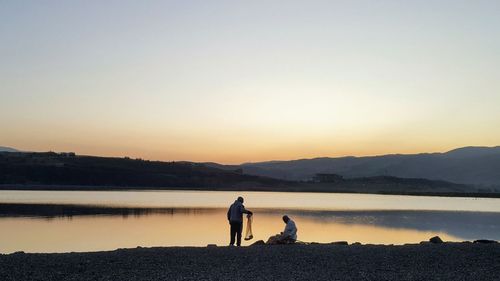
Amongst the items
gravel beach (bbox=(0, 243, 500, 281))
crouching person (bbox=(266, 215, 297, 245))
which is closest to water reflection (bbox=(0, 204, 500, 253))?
crouching person (bbox=(266, 215, 297, 245))

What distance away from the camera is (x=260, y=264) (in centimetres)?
1622

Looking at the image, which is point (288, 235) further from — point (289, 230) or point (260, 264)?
point (260, 264)

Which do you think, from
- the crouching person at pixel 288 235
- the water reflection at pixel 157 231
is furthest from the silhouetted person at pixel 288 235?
the water reflection at pixel 157 231

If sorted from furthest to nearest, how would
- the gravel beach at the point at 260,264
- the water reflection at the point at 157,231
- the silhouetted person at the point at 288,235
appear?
1. the water reflection at the point at 157,231
2. the silhouetted person at the point at 288,235
3. the gravel beach at the point at 260,264

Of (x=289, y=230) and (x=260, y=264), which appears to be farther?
(x=289, y=230)

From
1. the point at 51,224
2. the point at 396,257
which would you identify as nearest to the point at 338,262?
the point at 396,257

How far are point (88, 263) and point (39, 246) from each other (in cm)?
1120

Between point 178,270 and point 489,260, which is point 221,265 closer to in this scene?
point 178,270

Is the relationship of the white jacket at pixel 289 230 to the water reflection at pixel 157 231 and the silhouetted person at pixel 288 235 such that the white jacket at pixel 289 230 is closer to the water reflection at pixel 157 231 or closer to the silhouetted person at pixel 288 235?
the silhouetted person at pixel 288 235

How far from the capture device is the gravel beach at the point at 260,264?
14156 millimetres

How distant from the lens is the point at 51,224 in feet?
120

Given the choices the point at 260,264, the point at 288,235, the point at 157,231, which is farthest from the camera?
the point at 157,231

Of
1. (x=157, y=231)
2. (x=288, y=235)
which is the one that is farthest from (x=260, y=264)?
(x=157, y=231)

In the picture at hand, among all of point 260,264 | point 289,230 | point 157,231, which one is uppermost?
point 289,230
